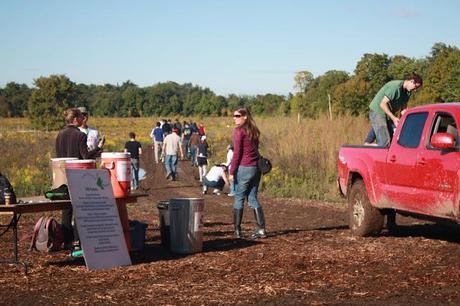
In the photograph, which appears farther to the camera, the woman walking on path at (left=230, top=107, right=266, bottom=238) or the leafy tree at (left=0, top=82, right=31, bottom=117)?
the leafy tree at (left=0, top=82, right=31, bottom=117)

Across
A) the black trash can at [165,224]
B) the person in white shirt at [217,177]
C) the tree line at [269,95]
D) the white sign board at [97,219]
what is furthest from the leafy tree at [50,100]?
the white sign board at [97,219]

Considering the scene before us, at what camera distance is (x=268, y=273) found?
9.13 meters

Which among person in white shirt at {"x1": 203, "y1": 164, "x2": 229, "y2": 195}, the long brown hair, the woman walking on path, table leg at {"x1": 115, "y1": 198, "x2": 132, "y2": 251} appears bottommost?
person in white shirt at {"x1": 203, "y1": 164, "x2": 229, "y2": 195}

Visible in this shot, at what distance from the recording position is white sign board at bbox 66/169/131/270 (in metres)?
9.38

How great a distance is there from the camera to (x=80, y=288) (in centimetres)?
839

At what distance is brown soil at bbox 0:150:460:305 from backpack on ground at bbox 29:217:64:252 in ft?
0.44

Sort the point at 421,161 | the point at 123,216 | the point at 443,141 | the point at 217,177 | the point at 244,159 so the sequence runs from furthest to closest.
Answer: the point at 217,177
the point at 244,159
the point at 421,161
the point at 123,216
the point at 443,141

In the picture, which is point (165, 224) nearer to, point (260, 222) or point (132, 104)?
point (260, 222)

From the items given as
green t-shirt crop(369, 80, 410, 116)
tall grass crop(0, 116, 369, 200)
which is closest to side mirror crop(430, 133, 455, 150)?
green t-shirt crop(369, 80, 410, 116)

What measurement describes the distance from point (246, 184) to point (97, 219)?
3026 millimetres

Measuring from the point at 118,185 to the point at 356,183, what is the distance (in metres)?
4.17

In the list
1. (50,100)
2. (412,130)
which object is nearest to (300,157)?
(412,130)

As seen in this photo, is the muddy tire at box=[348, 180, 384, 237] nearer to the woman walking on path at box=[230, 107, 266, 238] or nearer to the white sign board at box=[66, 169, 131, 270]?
the woman walking on path at box=[230, 107, 266, 238]

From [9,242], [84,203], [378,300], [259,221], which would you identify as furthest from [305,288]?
[9,242]
